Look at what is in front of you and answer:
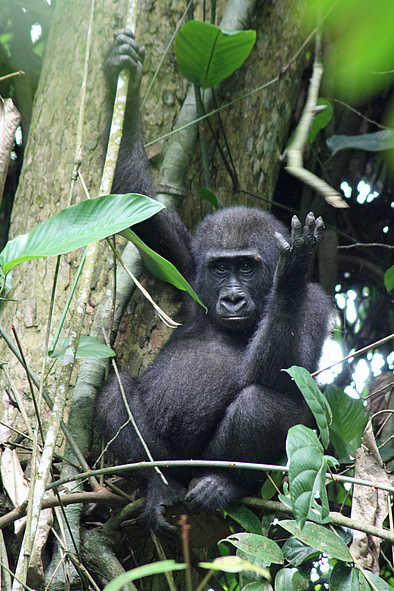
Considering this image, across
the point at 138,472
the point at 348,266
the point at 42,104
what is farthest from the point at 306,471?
the point at 348,266

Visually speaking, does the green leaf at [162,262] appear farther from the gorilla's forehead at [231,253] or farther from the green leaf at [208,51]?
the green leaf at [208,51]

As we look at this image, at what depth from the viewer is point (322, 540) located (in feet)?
6.49

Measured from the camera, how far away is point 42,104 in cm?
347

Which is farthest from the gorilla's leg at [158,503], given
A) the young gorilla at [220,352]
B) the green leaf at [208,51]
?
the green leaf at [208,51]

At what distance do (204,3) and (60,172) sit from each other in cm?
117

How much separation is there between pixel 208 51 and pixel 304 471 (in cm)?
216

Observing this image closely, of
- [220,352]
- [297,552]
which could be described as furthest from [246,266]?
[297,552]

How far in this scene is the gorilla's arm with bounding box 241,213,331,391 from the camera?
2.53m

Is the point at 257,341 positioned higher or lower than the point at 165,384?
higher

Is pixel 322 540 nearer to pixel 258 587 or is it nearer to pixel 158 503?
pixel 258 587

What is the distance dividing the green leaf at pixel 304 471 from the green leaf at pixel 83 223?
716 millimetres

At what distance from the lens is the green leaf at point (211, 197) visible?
134 inches

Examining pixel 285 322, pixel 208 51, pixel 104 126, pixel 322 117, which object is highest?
pixel 208 51

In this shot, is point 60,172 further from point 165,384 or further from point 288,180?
point 288,180
